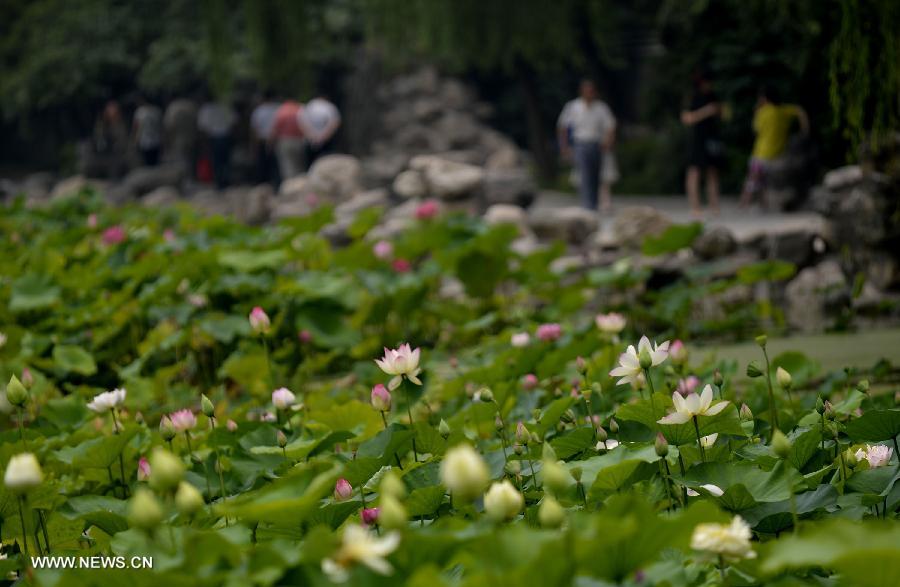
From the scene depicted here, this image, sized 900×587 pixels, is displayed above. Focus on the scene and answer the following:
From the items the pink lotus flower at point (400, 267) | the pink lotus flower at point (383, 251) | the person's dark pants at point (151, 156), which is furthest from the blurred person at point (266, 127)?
the pink lotus flower at point (400, 267)

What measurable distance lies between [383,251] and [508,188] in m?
4.39

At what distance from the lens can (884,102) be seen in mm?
3768

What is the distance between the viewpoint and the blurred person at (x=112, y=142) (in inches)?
739

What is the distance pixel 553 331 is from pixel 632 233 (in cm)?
414

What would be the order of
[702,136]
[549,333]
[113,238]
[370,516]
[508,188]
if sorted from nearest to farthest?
[370,516], [549,333], [113,238], [508,188], [702,136]

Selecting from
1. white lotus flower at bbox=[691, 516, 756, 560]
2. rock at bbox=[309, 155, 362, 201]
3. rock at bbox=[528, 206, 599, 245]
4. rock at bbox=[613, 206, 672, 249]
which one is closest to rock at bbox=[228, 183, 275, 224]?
rock at bbox=[309, 155, 362, 201]

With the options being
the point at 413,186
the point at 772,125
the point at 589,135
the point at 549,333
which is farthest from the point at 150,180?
the point at 549,333

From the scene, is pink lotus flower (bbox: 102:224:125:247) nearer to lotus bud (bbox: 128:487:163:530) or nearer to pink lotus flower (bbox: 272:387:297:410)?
pink lotus flower (bbox: 272:387:297:410)

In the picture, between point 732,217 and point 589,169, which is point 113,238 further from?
point 732,217

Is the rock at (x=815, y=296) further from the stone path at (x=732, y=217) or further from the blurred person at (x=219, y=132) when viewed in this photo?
the blurred person at (x=219, y=132)

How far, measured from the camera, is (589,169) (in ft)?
34.8

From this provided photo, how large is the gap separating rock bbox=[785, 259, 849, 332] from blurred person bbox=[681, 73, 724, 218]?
432cm

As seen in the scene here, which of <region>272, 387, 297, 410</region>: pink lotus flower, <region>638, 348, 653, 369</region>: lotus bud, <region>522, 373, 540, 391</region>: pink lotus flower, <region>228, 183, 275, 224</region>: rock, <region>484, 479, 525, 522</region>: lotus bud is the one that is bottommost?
<region>228, 183, 275, 224</region>: rock

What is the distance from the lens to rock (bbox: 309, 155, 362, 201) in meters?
11.6
